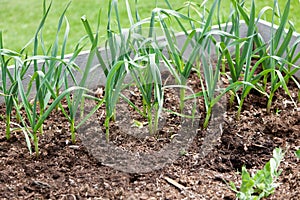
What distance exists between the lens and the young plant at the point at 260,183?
1790 millimetres

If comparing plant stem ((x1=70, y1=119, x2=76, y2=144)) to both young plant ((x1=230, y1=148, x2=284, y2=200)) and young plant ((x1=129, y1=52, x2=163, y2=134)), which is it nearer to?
young plant ((x1=129, y1=52, x2=163, y2=134))

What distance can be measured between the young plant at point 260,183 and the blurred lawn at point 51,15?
1989 mm

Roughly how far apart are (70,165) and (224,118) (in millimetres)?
704

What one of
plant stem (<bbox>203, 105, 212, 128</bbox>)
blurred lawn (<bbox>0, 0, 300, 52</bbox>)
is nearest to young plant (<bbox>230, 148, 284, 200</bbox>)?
plant stem (<bbox>203, 105, 212, 128</bbox>)

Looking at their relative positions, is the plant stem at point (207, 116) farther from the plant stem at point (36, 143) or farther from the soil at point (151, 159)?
the plant stem at point (36, 143)

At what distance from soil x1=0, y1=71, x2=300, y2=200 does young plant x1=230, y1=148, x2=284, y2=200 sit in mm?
55

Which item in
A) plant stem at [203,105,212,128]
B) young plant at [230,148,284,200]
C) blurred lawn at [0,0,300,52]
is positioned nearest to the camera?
young plant at [230,148,284,200]

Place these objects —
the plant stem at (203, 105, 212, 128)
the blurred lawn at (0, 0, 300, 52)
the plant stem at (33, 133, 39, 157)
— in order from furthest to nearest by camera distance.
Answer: the blurred lawn at (0, 0, 300, 52) → the plant stem at (203, 105, 212, 128) → the plant stem at (33, 133, 39, 157)

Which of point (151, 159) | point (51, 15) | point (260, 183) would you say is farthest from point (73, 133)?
A: point (51, 15)

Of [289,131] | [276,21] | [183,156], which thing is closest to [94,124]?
[183,156]

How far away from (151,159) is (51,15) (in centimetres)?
244

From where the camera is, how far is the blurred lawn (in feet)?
12.5

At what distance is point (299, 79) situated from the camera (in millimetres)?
2773

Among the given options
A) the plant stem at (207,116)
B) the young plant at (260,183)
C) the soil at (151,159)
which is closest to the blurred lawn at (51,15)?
the soil at (151,159)
